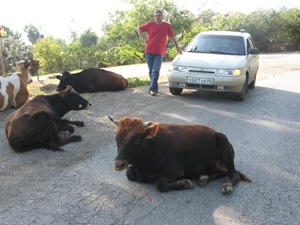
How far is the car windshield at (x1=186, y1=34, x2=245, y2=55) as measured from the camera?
34.9 ft

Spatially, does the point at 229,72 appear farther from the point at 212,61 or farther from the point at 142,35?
the point at 142,35

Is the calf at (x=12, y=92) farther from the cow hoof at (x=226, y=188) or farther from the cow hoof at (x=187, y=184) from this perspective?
the cow hoof at (x=226, y=188)

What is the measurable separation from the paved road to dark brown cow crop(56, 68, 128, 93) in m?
3.05

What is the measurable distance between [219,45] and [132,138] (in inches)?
287

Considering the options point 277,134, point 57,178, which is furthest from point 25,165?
point 277,134

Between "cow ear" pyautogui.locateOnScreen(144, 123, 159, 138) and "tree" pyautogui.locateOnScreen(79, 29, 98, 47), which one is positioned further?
"tree" pyautogui.locateOnScreen(79, 29, 98, 47)

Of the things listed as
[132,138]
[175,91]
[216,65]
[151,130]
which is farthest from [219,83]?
[132,138]

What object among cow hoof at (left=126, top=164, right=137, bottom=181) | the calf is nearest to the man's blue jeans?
the calf

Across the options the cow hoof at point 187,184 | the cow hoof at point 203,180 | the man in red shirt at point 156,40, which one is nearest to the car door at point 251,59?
the man in red shirt at point 156,40

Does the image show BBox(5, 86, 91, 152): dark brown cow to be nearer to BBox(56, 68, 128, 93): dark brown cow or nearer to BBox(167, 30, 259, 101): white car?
BBox(167, 30, 259, 101): white car

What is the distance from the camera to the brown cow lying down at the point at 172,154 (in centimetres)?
434

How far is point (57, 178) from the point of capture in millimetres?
5035

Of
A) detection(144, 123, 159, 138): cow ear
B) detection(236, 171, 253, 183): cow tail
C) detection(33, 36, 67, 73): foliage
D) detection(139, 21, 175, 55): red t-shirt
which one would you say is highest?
detection(139, 21, 175, 55): red t-shirt

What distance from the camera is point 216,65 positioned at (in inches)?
381
